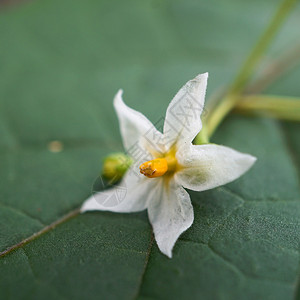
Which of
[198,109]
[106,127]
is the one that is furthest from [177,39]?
[198,109]

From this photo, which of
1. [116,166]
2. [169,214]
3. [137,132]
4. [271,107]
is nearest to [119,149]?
[116,166]

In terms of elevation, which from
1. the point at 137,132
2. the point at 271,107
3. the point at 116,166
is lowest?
the point at 271,107

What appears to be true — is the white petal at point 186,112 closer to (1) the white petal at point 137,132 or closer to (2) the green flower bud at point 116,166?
(1) the white petal at point 137,132

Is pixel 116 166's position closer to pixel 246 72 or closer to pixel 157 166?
pixel 157 166

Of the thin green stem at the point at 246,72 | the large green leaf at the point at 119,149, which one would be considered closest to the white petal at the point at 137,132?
the large green leaf at the point at 119,149

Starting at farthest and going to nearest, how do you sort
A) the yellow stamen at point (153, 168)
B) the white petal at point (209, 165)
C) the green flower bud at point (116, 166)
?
the green flower bud at point (116, 166)
the yellow stamen at point (153, 168)
the white petal at point (209, 165)

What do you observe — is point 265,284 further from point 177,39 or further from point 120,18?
point 120,18

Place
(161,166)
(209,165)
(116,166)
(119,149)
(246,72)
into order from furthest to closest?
(246,72), (119,149), (116,166), (161,166), (209,165)

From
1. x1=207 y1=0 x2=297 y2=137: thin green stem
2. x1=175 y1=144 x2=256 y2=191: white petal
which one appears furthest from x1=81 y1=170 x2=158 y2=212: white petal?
x1=207 y1=0 x2=297 y2=137: thin green stem
